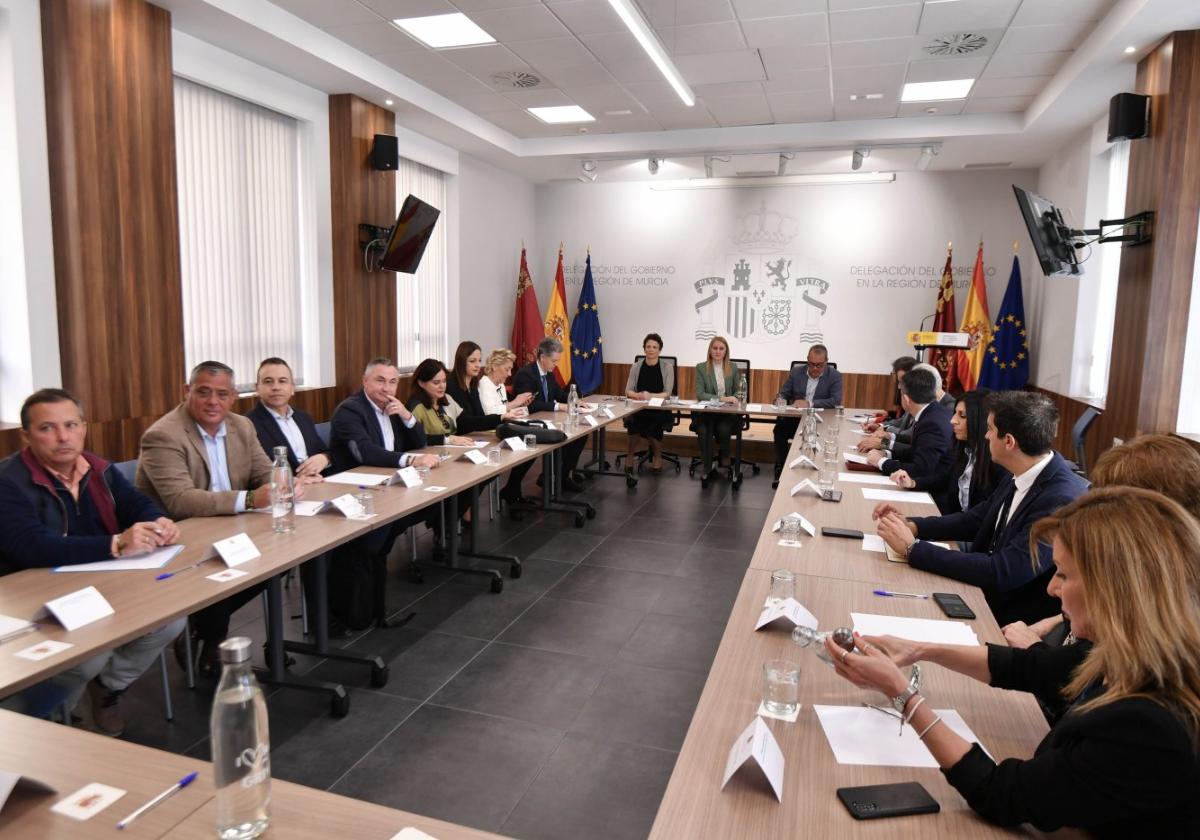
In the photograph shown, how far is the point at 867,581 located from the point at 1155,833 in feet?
4.38

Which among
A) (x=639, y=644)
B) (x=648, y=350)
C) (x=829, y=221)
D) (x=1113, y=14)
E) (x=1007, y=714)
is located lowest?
(x=639, y=644)

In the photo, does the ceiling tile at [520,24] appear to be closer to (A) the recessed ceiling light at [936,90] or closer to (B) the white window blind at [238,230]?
(B) the white window blind at [238,230]

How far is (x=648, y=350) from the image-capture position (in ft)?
26.7

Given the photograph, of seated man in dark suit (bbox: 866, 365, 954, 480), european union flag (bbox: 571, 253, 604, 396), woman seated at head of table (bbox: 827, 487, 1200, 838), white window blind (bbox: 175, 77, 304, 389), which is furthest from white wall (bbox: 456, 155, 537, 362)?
woman seated at head of table (bbox: 827, 487, 1200, 838)

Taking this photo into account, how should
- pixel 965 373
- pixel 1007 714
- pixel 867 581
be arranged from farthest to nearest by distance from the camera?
pixel 965 373
pixel 867 581
pixel 1007 714

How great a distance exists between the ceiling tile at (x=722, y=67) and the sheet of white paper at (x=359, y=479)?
4016 mm

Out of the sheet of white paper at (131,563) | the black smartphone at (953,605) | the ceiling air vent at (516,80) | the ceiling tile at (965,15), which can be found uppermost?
the ceiling air vent at (516,80)

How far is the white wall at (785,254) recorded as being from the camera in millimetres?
8977

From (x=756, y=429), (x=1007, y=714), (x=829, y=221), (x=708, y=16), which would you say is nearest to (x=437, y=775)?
(x=1007, y=714)

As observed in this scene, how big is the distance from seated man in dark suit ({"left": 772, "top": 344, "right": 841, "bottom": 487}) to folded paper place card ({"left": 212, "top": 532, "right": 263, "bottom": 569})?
5664 millimetres

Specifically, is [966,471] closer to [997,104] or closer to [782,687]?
[782,687]

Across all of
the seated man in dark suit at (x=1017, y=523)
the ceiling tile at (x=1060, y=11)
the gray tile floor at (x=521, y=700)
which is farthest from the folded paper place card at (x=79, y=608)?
the ceiling tile at (x=1060, y=11)

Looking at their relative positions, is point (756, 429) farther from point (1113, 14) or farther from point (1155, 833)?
point (1155, 833)

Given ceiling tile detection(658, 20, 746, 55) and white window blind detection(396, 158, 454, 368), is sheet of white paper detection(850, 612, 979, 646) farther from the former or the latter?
white window blind detection(396, 158, 454, 368)
